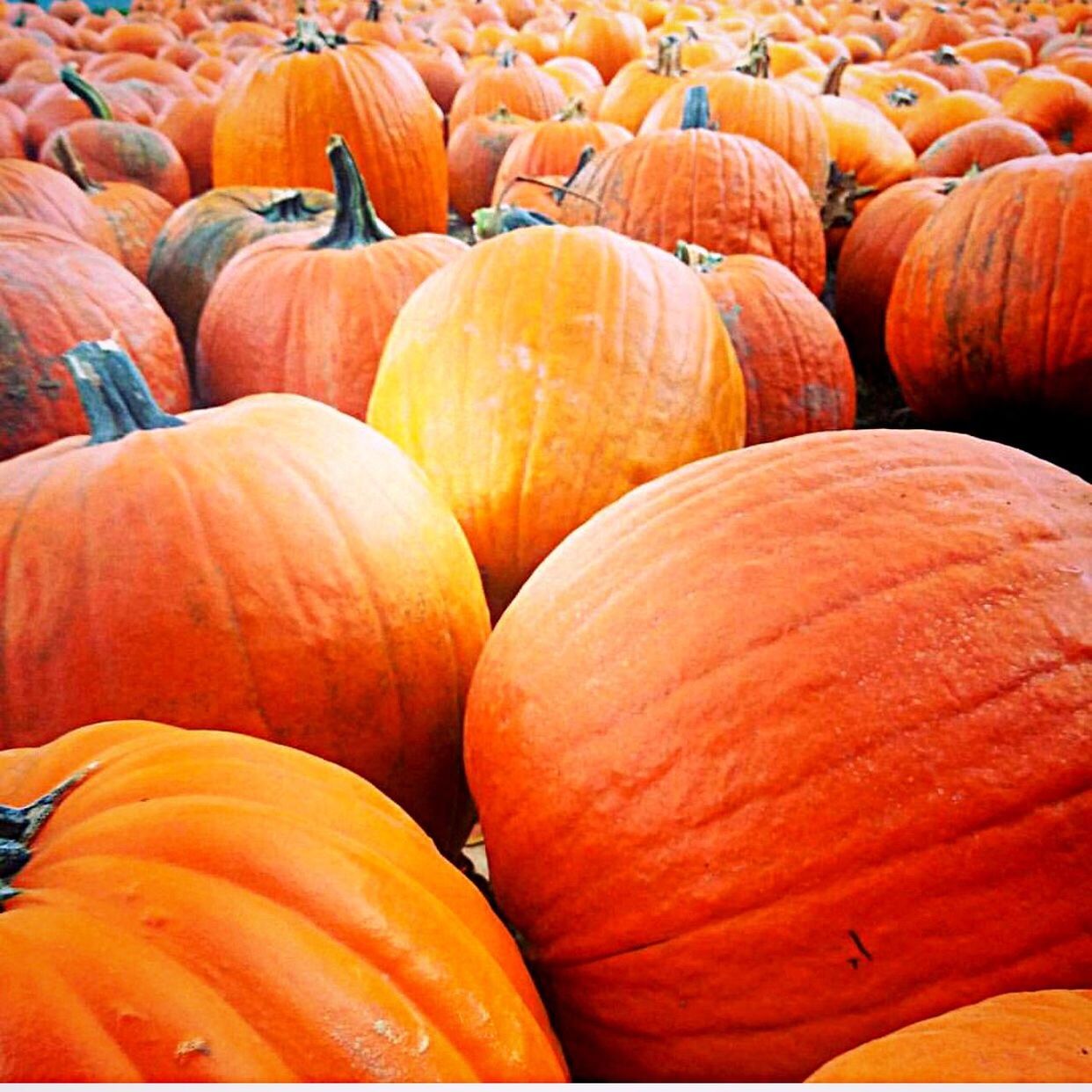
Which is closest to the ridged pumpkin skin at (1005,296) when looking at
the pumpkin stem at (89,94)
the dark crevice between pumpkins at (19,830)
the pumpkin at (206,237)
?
the pumpkin at (206,237)

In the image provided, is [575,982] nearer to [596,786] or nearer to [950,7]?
[596,786]

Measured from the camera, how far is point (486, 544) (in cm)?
138

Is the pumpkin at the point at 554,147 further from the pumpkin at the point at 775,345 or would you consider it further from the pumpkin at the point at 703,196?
the pumpkin at the point at 775,345

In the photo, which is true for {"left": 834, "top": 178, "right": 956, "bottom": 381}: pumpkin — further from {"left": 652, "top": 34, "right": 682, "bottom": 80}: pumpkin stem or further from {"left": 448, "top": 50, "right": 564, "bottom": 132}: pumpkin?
{"left": 448, "top": 50, "right": 564, "bottom": 132}: pumpkin

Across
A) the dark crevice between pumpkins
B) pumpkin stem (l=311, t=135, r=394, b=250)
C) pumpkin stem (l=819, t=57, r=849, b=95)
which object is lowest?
the dark crevice between pumpkins

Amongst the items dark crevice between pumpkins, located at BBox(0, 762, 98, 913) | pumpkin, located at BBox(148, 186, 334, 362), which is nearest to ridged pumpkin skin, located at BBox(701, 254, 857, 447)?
pumpkin, located at BBox(148, 186, 334, 362)

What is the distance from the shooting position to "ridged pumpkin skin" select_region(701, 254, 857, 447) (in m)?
1.90

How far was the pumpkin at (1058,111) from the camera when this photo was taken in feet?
13.2

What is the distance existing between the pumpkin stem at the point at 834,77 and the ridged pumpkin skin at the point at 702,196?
1.63 metres

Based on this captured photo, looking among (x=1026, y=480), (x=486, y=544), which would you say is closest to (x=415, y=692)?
(x=486, y=544)

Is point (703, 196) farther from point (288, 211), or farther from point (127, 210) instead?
point (127, 210)

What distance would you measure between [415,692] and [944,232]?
75.8 inches

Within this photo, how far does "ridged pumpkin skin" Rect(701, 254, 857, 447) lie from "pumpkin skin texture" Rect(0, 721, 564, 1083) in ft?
4.61

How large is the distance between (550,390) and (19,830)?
0.86 m
